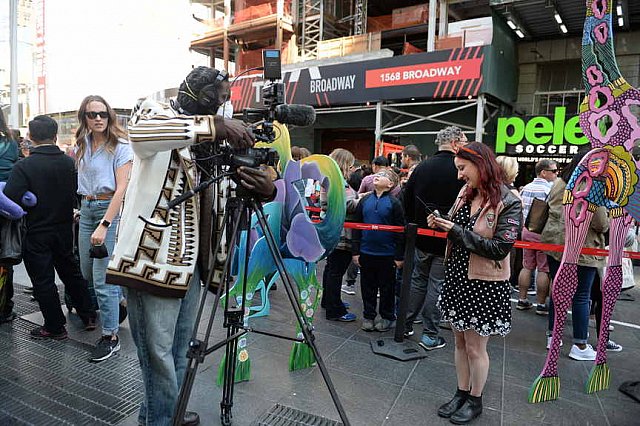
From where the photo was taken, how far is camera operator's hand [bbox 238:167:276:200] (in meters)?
1.83

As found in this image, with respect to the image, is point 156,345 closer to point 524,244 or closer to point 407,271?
point 407,271

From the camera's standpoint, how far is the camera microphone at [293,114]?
78.0 inches

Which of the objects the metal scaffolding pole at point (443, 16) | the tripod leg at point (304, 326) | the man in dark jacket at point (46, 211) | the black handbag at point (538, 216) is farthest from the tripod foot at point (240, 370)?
the metal scaffolding pole at point (443, 16)

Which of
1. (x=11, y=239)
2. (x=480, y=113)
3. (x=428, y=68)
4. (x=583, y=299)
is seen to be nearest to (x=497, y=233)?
(x=583, y=299)

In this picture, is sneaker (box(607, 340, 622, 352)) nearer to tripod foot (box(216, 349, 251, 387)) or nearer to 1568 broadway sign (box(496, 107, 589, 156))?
tripod foot (box(216, 349, 251, 387))

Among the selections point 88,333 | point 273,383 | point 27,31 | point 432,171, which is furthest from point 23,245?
point 27,31

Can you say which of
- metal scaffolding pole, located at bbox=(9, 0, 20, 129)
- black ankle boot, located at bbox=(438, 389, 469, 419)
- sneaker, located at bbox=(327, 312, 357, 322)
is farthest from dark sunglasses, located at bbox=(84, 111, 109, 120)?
metal scaffolding pole, located at bbox=(9, 0, 20, 129)

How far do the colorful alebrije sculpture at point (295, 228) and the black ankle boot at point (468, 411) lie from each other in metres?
1.14

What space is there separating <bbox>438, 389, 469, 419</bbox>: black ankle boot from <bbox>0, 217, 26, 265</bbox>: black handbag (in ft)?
12.1

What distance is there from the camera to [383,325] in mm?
4297

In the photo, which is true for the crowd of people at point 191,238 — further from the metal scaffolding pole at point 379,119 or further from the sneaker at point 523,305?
the metal scaffolding pole at point 379,119

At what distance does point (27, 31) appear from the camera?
64.5 feet

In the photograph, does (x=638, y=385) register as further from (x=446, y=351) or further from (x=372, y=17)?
(x=372, y=17)

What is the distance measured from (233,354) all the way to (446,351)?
2.29 m
